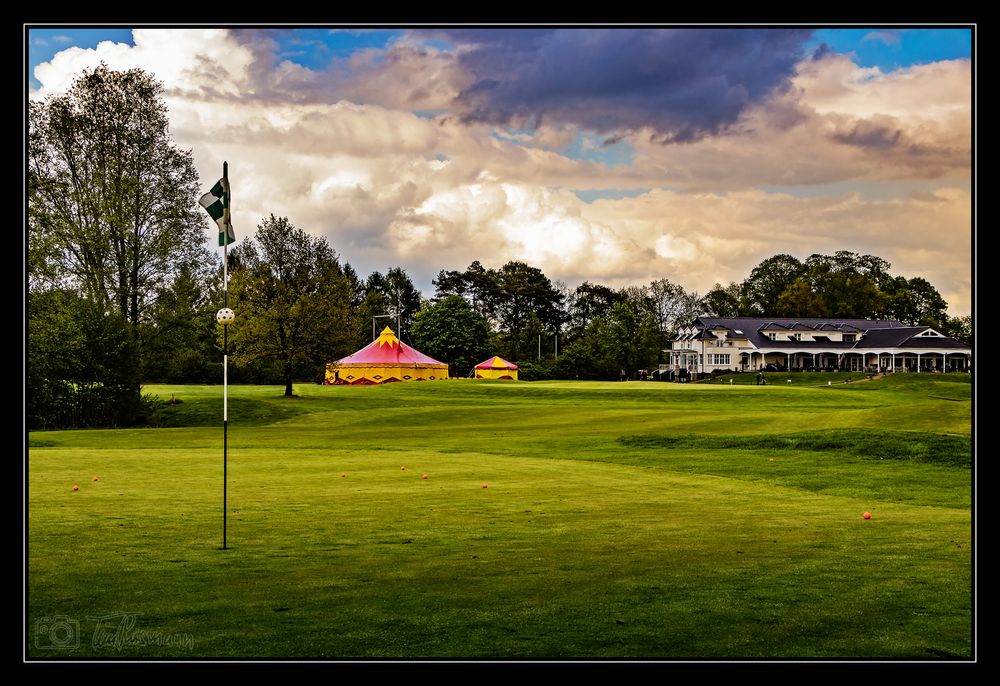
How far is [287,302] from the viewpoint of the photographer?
7156cm

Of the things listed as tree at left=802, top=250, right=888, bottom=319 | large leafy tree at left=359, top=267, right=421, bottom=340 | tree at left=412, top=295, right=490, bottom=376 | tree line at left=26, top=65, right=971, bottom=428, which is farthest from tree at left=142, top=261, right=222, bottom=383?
tree at left=802, top=250, right=888, bottom=319

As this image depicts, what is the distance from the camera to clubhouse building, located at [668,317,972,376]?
13900 centimetres

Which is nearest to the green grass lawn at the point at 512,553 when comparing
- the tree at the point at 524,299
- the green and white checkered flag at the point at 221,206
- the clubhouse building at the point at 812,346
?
Answer: the green and white checkered flag at the point at 221,206

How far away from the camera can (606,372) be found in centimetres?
12262

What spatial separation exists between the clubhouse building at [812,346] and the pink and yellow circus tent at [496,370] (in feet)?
123

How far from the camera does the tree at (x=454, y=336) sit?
121438 millimetres

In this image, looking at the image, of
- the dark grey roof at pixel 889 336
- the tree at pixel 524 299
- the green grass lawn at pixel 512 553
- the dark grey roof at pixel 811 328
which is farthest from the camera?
the dark grey roof at pixel 811 328

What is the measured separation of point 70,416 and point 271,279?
24324 mm

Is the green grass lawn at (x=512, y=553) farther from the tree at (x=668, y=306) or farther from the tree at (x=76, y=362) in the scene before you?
the tree at (x=668, y=306)

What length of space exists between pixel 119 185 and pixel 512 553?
5032 cm

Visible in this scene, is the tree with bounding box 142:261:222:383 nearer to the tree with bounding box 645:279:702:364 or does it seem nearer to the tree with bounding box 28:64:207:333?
the tree with bounding box 28:64:207:333

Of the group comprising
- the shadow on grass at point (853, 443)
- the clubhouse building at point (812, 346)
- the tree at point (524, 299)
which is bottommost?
the shadow on grass at point (853, 443)
